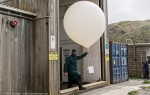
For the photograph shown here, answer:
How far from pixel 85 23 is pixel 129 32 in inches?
819

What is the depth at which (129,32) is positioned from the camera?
25.4 metres

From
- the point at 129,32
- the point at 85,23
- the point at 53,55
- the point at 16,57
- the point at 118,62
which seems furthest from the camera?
the point at 129,32

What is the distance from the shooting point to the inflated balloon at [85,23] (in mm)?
5707

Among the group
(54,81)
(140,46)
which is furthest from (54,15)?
(140,46)

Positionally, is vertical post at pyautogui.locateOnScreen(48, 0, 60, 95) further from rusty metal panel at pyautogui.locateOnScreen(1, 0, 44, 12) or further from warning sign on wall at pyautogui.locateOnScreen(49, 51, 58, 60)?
rusty metal panel at pyautogui.locateOnScreen(1, 0, 44, 12)

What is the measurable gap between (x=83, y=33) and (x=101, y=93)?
2521 millimetres

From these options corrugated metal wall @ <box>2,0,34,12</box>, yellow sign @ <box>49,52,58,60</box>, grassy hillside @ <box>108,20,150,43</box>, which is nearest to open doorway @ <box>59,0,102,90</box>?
yellow sign @ <box>49,52,58,60</box>

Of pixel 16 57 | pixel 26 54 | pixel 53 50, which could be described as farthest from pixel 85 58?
pixel 16 57

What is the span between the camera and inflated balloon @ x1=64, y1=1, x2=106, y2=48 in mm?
5707

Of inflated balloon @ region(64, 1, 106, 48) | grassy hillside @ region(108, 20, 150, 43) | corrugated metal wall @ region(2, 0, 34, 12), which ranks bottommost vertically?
inflated balloon @ region(64, 1, 106, 48)

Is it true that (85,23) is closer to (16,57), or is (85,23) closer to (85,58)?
(16,57)

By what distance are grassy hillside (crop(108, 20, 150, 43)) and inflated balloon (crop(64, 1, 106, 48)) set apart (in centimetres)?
1703

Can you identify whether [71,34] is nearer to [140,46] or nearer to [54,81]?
[54,81]

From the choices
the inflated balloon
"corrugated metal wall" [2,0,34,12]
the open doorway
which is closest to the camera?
the inflated balloon
